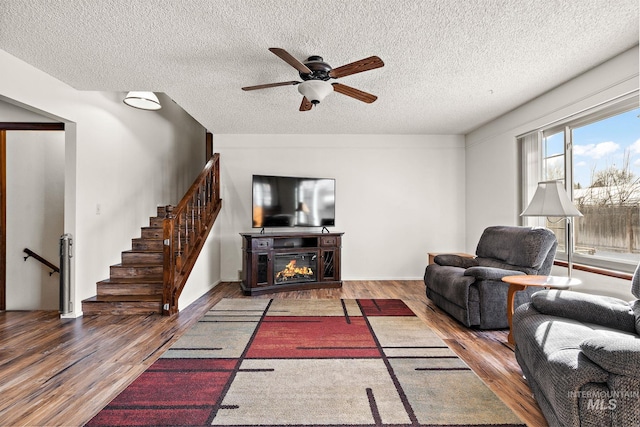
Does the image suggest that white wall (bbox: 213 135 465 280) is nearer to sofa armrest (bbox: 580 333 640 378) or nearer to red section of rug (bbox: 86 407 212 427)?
red section of rug (bbox: 86 407 212 427)

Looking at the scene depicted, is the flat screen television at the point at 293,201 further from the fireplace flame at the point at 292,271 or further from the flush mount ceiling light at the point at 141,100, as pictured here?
the flush mount ceiling light at the point at 141,100

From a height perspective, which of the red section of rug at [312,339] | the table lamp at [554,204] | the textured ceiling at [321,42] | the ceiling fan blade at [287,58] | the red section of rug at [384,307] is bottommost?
the red section of rug at [384,307]

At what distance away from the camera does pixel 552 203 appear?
2602mm

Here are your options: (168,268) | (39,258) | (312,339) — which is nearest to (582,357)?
(312,339)

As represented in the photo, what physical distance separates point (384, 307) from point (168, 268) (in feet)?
8.20

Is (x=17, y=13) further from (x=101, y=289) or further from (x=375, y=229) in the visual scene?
(x=375, y=229)

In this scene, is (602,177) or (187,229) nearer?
(602,177)

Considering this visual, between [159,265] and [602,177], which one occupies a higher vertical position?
[602,177]

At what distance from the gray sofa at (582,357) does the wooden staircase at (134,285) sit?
3522mm

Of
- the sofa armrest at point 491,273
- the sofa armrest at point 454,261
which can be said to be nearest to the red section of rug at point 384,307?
the sofa armrest at point 454,261

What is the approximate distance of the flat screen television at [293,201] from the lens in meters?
5.16

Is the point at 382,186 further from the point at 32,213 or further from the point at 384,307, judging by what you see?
the point at 32,213

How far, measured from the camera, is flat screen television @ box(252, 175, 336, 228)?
16.9ft

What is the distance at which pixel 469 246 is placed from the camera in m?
5.68
